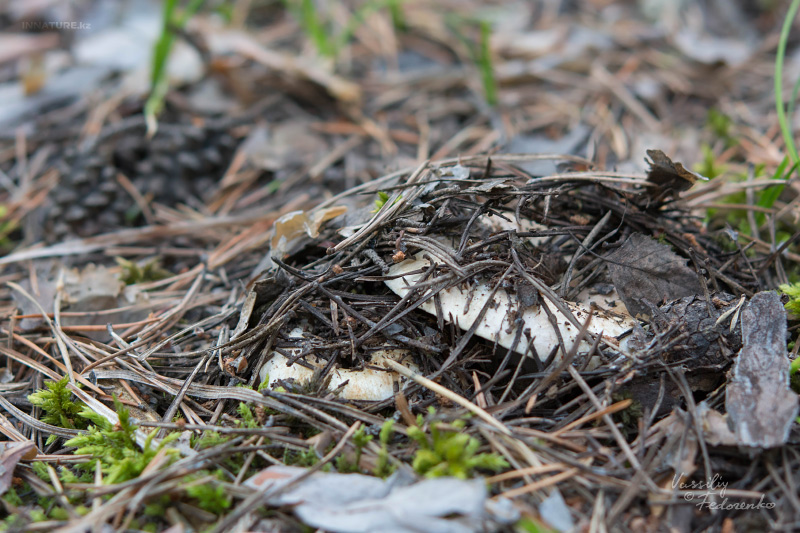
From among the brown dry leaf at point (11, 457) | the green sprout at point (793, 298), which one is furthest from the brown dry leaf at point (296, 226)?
the green sprout at point (793, 298)

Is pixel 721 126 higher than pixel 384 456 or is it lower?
higher

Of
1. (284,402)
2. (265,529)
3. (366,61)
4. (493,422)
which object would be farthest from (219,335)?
(366,61)

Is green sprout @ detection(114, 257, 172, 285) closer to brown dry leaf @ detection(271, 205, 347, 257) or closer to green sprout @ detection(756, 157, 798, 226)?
brown dry leaf @ detection(271, 205, 347, 257)

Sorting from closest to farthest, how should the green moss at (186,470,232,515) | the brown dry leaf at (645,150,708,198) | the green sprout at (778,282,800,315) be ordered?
the green moss at (186,470,232,515), the green sprout at (778,282,800,315), the brown dry leaf at (645,150,708,198)

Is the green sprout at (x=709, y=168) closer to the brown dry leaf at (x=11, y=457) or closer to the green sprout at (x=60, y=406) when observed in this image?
the green sprout at (x=60, y=406)

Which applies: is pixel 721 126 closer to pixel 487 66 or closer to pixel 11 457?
pixel 487 66

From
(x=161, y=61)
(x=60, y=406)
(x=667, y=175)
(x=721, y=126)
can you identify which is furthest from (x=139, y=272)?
(x=721, y=126)

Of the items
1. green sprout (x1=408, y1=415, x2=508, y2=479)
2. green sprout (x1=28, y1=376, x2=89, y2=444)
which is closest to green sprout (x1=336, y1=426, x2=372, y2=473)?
green sprout (x1=408, y1=415, x2=508, y2=479)

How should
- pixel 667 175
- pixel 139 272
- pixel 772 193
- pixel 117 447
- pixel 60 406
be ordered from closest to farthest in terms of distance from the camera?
1. pixel 117 447
2. pixel 60 406
3. pixel 667 175
4. pixel 772 193
5. pixel 139 272
